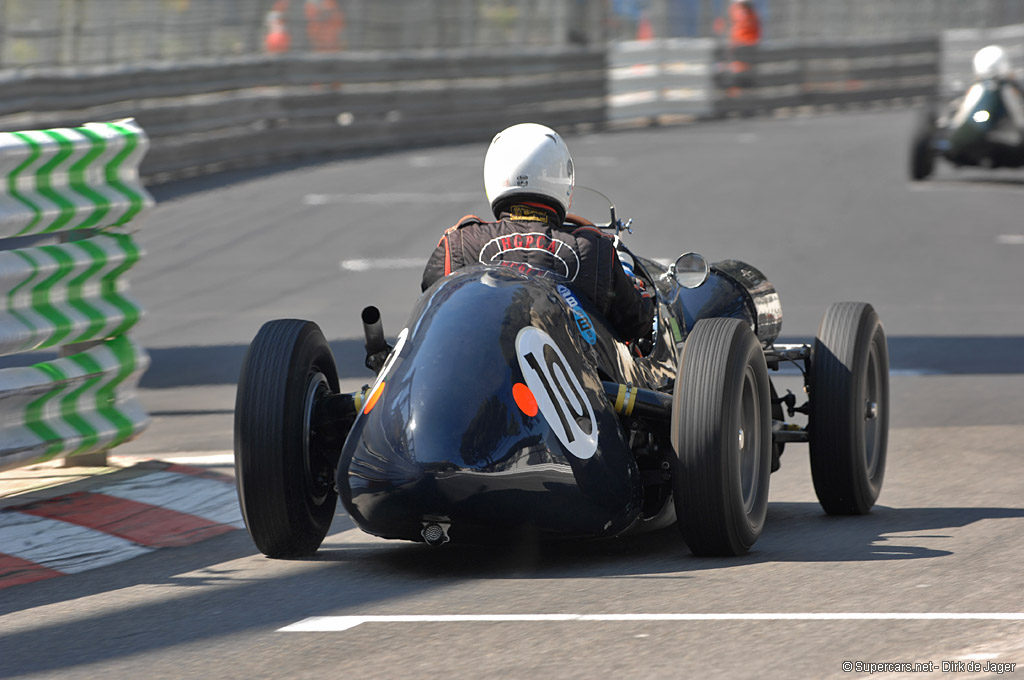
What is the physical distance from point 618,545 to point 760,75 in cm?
2654

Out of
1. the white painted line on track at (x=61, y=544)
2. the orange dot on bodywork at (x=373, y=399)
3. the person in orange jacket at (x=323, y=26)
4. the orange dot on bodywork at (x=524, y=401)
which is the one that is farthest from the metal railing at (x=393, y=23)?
the orange dot on bodywork at (x=524, y=401)

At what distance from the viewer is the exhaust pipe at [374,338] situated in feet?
20.6

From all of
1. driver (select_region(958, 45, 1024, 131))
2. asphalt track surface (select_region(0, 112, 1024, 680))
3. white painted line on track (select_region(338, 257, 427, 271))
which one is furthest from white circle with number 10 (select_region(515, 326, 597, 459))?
driver (select_region(958, 45, 1024, 131))

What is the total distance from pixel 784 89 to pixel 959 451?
2457 cm

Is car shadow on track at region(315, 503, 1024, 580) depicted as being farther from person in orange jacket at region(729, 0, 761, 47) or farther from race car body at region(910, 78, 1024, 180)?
person in orange jacket at region(729, 0, 761, 47)

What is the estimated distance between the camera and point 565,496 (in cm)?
554

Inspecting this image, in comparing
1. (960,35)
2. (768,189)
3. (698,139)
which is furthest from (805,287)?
(960,35)

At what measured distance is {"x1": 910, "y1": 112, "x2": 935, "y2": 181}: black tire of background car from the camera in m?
20.3

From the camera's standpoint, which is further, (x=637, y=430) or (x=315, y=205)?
(x=315, y=205)

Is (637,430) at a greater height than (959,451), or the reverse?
(637,430)

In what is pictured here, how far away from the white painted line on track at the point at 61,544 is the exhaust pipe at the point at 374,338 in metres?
1.07

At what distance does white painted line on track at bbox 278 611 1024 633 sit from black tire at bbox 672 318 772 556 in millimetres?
739

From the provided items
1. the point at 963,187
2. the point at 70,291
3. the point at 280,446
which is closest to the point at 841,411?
the point at 280,446

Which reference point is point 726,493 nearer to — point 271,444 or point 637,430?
point 637,430
